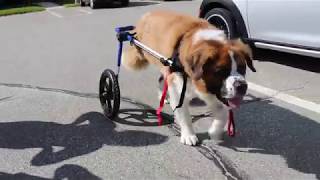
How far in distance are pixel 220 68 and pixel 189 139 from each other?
1117mm

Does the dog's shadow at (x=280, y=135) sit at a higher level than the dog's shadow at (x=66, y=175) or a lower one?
higher

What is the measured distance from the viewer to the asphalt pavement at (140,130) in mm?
4750

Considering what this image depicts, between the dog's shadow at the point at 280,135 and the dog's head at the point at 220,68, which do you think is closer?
the dog's head at the point at 220,68

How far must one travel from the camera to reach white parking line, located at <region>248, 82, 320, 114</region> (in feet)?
20.4

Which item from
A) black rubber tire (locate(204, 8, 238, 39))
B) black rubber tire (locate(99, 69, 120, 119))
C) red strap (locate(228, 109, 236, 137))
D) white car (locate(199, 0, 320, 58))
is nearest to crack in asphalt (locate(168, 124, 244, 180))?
red strap (locate(228, 109, 236, 137))

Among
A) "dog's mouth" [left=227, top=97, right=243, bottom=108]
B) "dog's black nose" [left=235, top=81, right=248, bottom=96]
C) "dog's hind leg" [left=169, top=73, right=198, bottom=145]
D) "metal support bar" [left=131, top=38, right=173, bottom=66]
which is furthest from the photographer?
"dog's hind leg" [left=169, top=73, right=198, bottom=145]

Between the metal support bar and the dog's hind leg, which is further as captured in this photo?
the dog's hind leg

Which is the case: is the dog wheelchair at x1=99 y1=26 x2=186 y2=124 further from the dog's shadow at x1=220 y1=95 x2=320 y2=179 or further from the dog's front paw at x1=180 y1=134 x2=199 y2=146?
the dog's shadow at x1=220 y1=95 x2=320 y2=179

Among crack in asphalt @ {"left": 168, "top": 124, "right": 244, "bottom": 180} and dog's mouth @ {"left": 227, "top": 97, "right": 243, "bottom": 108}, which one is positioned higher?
dog's mouth @ {"left": 227, "top": 97, "right": 243, "bottom": 108}

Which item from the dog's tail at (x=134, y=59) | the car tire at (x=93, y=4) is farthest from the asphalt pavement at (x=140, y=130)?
the car tire at (x=93, y=4)

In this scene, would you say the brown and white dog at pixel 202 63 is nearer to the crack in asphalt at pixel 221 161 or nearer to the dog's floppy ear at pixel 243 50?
the dog's floppy ear at pixel 243 50

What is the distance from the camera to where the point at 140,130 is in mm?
5723

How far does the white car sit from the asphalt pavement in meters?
0.42

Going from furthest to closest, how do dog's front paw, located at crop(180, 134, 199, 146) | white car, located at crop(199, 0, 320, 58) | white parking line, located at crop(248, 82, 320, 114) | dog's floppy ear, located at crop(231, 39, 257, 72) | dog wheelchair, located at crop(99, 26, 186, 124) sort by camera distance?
white car, located at crop(199, 0, 320, 58), white parking line, located at crop(248, 82, 320, 114), dog wheelchair, located at crop(99, 26, 186, 124), dog's front paw, located at crop(180, 134, 199, 146), dog's floppy ear, located at crop(231, 39, 257, 72)
